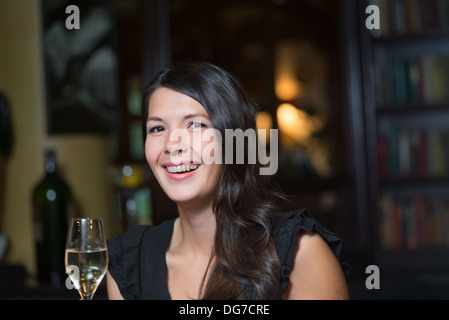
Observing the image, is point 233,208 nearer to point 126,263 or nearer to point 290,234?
point 290,234

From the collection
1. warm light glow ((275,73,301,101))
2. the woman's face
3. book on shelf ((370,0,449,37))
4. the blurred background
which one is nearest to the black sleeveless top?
the woman's face

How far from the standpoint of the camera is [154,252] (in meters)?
1.29

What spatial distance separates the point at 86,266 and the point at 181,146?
10.6 inches

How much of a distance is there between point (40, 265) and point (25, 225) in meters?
0.26

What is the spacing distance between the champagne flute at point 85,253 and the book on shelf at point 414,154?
2.00 m

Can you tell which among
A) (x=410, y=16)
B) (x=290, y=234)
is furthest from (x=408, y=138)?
(x=290, y=234)

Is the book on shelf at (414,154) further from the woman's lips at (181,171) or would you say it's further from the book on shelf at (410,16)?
the woman's lips at (181,171)

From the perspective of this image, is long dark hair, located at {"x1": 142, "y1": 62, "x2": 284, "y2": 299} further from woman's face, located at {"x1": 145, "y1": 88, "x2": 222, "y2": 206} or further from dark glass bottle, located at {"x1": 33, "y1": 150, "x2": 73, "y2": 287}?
dark glass bottle, located at {"x1": 33, "y1": 150, "x2": 73, "y2": 287}

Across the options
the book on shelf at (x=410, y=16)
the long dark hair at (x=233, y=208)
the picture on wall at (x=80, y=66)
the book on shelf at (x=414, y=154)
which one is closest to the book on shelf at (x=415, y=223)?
the book on shelf at (x=414, y=154)

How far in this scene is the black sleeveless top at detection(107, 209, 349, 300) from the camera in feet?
3.83

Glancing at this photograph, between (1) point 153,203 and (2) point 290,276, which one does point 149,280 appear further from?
(1) point 153,203

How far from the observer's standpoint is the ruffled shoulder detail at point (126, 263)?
4.18 feet

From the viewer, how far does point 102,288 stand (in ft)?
5.96

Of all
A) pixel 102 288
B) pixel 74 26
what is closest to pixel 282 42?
pixel 74 26
